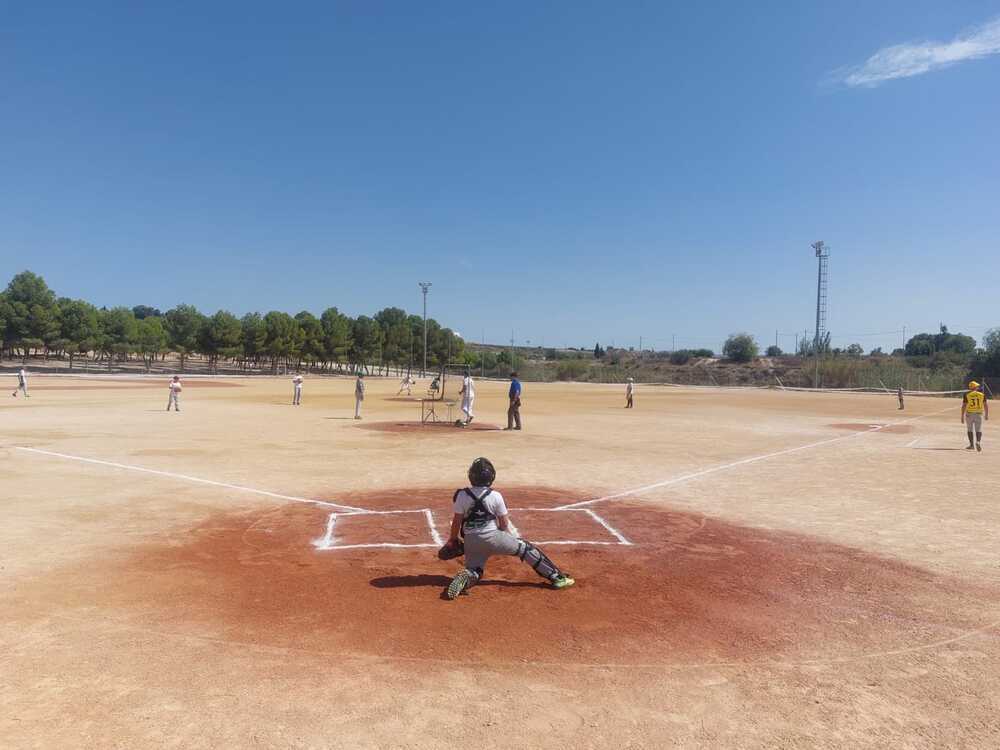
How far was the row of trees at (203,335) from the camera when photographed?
7900cm

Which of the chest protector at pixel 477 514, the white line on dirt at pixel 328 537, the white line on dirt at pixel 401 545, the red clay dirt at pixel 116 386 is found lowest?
the red clay dirt at pixel 116 386

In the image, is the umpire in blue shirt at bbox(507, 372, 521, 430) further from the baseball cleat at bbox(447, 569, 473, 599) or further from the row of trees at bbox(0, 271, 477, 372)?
the row of trees at bbox(0, 271, 477, 372)

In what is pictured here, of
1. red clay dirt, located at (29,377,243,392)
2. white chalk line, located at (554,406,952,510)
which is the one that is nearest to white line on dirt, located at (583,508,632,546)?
white chalk line, located at (554,406,952,510)

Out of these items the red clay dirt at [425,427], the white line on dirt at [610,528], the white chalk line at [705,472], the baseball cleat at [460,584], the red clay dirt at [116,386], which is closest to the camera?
the baseball cleat at [460,584]

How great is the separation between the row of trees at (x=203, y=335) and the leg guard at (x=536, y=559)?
270 feet

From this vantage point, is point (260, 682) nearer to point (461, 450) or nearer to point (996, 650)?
point (996, 650)

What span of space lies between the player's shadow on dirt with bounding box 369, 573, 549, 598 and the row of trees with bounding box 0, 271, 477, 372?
268 feet

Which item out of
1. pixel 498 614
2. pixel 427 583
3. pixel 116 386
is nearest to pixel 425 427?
pixel 427 583

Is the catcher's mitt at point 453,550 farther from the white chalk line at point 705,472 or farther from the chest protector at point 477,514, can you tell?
the white chalk line at point 705,472

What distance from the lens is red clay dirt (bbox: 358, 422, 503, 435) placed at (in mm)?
22062

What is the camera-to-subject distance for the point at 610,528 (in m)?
9.46

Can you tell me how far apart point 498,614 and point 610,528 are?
12.6 feet

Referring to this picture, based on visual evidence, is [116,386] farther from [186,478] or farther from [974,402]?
[974,402]

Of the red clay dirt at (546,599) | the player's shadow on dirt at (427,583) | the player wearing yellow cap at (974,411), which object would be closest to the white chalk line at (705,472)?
the red clay dirt at (546,599)
